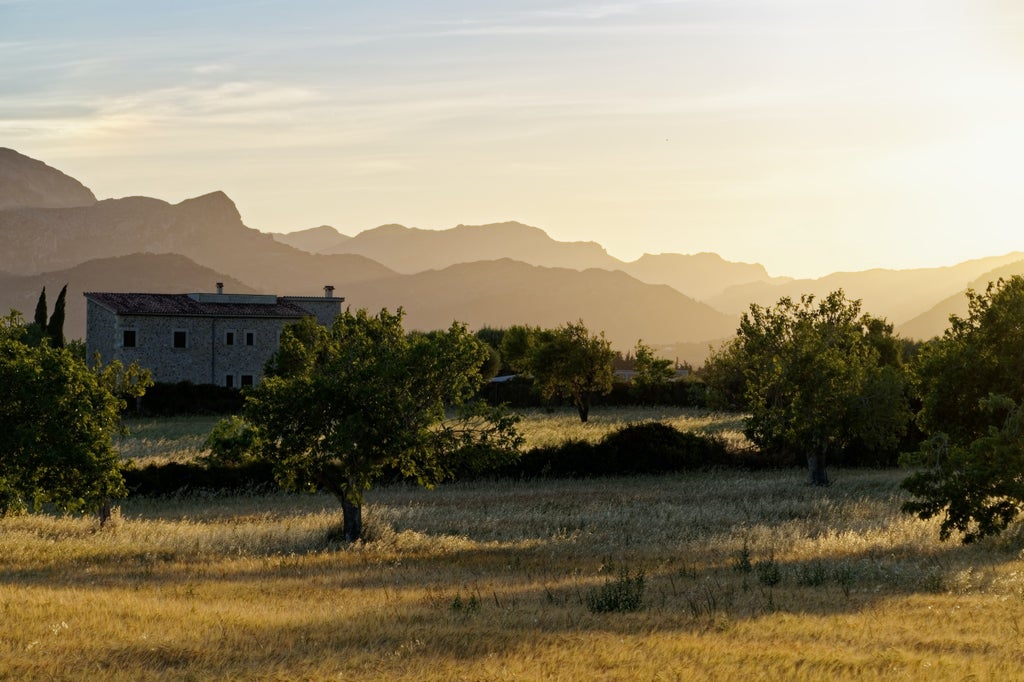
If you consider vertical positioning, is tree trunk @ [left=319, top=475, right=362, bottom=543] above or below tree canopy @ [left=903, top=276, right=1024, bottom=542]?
below

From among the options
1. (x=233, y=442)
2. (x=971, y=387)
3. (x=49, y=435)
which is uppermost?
(x=971, y=387)

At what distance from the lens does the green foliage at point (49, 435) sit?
91.0 feet

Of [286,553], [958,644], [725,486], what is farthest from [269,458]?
[725,486]

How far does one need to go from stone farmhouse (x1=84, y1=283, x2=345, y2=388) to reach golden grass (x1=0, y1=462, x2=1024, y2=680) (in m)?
46.0

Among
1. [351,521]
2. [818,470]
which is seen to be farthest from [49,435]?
Result: [818,470]

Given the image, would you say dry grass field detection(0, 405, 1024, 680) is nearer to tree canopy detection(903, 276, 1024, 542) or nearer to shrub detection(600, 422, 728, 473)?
tree canopy detection(903, 276, 1024, 542)

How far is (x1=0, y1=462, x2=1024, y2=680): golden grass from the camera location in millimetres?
13609

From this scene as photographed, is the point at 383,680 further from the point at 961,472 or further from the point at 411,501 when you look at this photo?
the point at 411,501

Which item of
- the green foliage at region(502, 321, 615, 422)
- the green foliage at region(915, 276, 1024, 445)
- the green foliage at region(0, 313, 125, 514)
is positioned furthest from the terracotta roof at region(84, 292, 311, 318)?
the green foliage at region(915, 276, 1024, 445)

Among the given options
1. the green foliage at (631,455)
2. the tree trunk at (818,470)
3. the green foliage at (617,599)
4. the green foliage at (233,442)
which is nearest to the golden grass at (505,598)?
the green foliage at (617,599)

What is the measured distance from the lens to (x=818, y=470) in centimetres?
4681

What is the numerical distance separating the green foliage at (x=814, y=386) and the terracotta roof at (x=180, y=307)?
48133 millimetres

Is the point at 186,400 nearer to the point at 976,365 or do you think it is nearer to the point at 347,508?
the point at 347,508

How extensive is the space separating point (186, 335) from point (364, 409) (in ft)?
186
